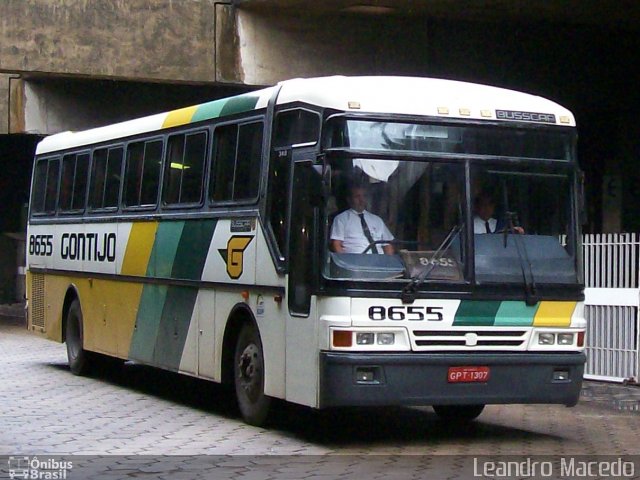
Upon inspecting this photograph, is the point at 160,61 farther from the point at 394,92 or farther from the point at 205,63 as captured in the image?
the point at 394,92

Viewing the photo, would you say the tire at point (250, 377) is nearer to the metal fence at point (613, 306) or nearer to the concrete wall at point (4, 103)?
the metal fence at point (613, 306)

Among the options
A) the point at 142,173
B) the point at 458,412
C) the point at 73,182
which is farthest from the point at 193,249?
the point at 73,182

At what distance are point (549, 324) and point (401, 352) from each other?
1389mm

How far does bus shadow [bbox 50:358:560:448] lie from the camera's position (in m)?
11.7

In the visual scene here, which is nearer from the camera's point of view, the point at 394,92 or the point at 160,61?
the point at 394,92

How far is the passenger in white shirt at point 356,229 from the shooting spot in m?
10.7

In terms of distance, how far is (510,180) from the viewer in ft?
37.1

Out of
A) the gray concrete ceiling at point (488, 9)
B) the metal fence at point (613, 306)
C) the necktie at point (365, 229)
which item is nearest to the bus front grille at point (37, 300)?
the gray concrete ceiling at point (488, 9)

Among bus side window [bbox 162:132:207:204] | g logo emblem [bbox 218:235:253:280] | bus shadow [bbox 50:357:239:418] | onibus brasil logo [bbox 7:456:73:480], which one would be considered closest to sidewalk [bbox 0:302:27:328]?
bus shadow [bbox 50:357:239:418]

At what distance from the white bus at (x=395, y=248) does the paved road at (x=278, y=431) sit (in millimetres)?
414

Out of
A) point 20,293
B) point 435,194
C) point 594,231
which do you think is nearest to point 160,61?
point 594,231

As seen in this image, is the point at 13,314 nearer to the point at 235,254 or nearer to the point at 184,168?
the point at 184,168

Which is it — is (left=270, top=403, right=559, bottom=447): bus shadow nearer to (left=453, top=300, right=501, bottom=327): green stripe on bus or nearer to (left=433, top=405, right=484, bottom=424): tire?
(left=433, top=405, right=484, bottom=424): tire

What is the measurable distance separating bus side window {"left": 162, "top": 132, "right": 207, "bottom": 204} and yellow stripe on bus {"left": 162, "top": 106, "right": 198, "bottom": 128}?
15 centimetres
